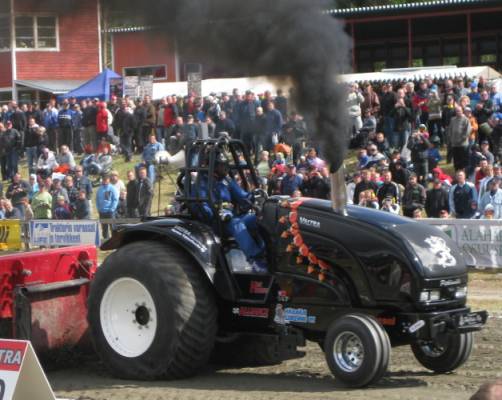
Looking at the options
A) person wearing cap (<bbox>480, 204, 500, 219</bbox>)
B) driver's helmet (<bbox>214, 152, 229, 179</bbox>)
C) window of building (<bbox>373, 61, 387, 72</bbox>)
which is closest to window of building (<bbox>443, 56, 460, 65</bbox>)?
window of building (<bbox>373, 61, 387, 72</bbox>)

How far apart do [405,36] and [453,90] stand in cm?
1274

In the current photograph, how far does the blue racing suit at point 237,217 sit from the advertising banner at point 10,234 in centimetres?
1219

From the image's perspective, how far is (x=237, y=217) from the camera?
8578 mm

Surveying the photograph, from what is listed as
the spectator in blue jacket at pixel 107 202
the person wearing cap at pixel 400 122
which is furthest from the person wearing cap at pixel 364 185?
the spectator in blue jacket at pixel 107 202

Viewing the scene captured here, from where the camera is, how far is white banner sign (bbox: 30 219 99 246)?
19281mm

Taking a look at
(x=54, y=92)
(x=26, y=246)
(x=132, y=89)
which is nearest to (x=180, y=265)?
(x=26, y=246)

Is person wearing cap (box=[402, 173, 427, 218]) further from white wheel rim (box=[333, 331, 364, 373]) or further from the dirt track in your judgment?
white wheel rim (box=[333, 331, 364, 373])

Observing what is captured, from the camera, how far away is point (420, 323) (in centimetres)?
764

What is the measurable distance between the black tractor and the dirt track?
155 millimetres

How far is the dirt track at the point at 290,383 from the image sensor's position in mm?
7758

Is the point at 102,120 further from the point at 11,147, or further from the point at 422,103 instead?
the point at 422,103

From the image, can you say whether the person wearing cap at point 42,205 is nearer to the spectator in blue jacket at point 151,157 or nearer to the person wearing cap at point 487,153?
the spectator in blue jacket at point 151,157

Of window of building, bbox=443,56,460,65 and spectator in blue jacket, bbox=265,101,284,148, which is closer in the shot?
spectator in blue jacket, bbox=265,101,284,148

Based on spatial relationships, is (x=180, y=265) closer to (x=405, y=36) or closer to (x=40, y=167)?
(x=40, y=167)
